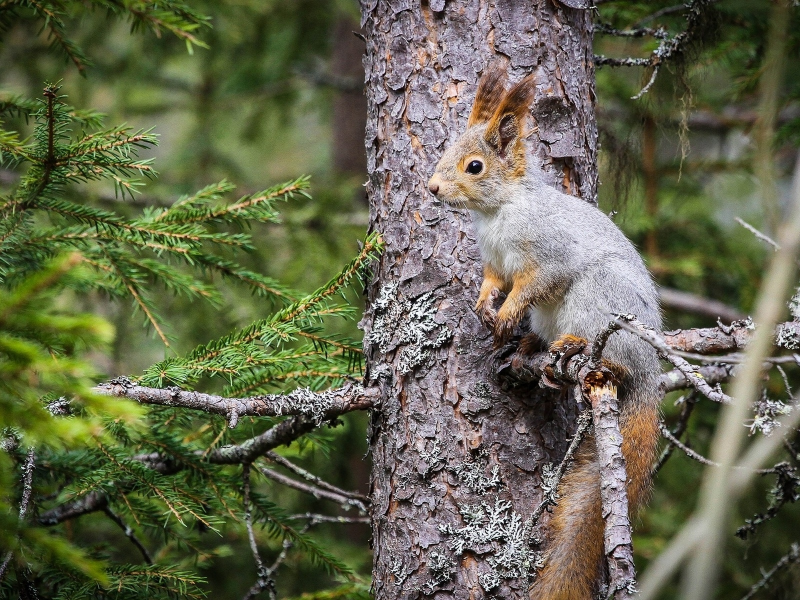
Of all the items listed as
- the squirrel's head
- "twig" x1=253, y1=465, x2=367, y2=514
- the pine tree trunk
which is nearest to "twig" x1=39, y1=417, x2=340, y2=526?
"twig" x1=253, y1=465, x2=367, y2=514

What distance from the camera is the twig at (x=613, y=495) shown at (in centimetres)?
133

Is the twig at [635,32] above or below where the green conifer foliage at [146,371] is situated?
above

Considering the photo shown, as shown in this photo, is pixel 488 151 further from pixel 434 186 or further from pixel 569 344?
pixel 569 344

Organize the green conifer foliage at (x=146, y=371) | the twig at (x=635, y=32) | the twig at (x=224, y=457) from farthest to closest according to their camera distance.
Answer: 1. the twig at (x=635, y=32)
2. the twig at (x=224, y=457)
3. the green conifer foliage at (x=146, y=371)

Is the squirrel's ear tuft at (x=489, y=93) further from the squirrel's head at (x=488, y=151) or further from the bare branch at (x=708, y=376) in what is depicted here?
the bare branch at (x=708, y=376)

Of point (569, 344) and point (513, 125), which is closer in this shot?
point (569, 344)

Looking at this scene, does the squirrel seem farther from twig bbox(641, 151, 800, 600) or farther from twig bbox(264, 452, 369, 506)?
twig bbox(641, 151, 800, 600)

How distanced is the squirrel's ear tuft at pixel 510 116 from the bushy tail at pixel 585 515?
97cm

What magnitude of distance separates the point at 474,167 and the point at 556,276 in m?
0.45

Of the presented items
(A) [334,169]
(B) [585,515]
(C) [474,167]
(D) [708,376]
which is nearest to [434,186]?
(C) [474,167]

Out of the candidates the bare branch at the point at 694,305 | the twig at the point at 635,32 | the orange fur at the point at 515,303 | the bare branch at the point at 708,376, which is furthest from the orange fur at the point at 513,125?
the bare branch at the point at 694,305

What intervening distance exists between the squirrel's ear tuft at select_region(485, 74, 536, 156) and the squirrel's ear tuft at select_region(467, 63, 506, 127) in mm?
28

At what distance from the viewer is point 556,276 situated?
7.09 feet

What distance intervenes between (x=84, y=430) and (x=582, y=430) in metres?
1.13
